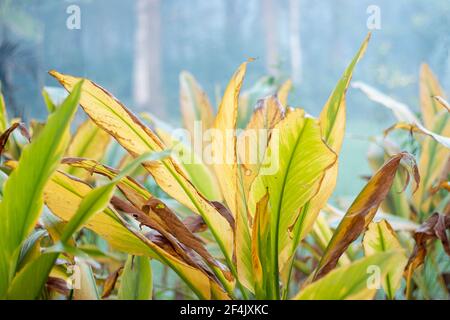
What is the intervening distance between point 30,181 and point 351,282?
27cm

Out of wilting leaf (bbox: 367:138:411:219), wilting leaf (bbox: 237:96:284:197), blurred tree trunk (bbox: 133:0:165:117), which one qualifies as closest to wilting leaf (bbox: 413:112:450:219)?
wilting leaf (bbox: 367:138:411:219)

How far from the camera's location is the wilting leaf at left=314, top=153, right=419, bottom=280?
0.58 metres

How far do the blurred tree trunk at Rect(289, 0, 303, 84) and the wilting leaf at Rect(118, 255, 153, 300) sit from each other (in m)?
1.60

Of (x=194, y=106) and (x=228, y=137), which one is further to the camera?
(x=194, y=106)

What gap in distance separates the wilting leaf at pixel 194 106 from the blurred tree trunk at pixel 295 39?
1.01m

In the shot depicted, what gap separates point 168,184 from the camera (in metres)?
0.63

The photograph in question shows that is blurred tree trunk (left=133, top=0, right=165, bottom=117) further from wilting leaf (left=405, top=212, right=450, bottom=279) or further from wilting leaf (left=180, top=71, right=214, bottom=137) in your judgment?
wilting leaf (left=405, top=212, right=450, bottom=279)

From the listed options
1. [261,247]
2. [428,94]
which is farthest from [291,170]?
[428,94]

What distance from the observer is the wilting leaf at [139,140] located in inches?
23.5

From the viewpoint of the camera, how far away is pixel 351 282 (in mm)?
482

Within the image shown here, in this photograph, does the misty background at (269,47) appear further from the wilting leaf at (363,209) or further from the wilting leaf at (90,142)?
the wilting leaf at (363,209)

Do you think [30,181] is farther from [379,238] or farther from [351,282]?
[379,238]
